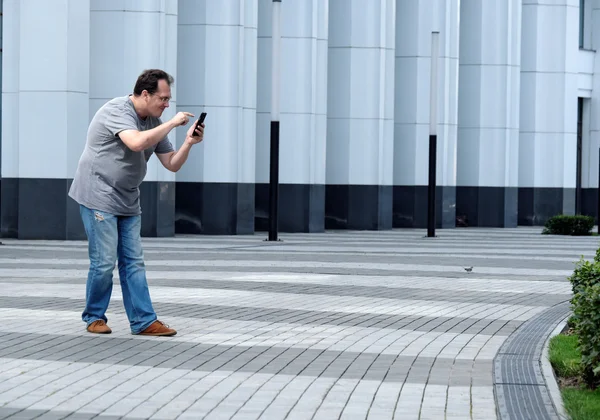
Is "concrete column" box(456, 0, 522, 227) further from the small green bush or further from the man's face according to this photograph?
the small green bush

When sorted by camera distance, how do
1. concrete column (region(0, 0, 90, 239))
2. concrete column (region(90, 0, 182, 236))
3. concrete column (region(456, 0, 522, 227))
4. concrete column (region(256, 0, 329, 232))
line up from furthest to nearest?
1. concrete column (region(456, 0, 522, 227))
2. concrete column (region(256, 0, 329, 232))
3. concrete column (region(90, 0, 182, 236))
4. concrete column (region(0, 0, 90, 239))

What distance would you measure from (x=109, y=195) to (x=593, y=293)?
361 centimetres

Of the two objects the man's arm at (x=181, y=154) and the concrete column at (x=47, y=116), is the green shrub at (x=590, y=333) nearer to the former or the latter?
the man's arm at (x=181, y=154)

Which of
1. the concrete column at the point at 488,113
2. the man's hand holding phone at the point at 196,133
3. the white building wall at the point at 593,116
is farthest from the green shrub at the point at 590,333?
the white building wall at the point at 593,116

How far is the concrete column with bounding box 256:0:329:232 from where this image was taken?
103 feet

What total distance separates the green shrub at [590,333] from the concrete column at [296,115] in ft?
78.3

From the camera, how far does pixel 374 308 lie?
1211 centimetres

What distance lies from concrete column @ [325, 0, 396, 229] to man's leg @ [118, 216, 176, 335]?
2469 centimetres

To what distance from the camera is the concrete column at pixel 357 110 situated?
34156mm

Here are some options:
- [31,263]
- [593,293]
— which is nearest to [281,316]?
[593,293]

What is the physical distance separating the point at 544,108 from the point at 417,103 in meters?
8.26

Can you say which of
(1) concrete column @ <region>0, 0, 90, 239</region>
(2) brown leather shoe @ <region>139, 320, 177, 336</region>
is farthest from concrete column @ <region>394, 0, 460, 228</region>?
(2) brown leather shoe @ <region>139, 320, 177, 336</region>

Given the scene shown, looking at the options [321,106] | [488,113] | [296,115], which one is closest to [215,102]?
[296,115]

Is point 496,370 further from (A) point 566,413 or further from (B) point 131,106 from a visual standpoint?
(B) point 131,106
